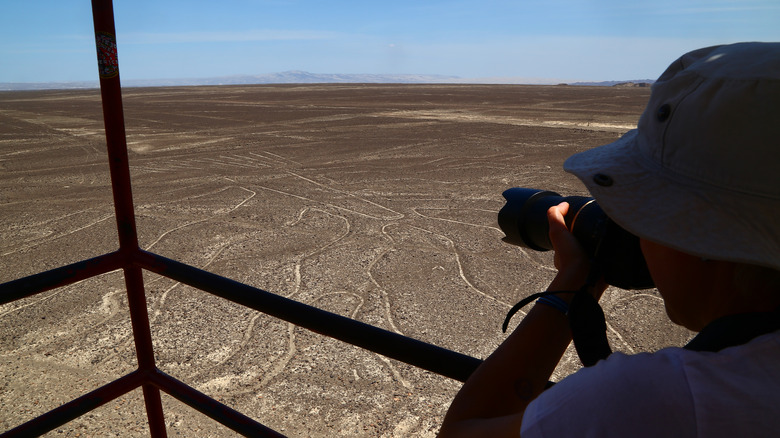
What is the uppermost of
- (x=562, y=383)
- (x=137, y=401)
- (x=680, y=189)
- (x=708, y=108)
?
(x=708, y=108)

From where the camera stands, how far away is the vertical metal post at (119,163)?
1408 millimetres

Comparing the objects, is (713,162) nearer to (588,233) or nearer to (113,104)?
(588,233)

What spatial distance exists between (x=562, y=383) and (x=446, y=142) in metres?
13.6

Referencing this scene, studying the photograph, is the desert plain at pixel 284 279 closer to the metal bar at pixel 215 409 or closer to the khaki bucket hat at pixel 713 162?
the metal bar at pixel 215 409

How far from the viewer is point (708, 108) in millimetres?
687

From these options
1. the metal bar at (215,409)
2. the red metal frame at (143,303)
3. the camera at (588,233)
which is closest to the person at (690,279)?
the camera at (588,233)

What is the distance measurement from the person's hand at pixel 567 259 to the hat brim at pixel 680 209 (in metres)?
0.15

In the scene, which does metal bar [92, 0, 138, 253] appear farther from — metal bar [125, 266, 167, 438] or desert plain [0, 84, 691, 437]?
desert plain [0, 84, 691, 437]

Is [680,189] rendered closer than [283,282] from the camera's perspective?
Yes

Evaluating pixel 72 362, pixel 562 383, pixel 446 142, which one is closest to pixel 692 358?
pixel 562 383

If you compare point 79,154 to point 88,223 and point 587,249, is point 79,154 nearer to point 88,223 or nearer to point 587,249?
point 88,223

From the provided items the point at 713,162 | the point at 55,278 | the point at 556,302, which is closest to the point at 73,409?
the point at 55,278

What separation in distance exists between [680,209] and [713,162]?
0.07 meters

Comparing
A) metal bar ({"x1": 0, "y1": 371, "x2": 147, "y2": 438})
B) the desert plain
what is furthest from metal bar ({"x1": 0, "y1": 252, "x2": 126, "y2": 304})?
the desert plain
